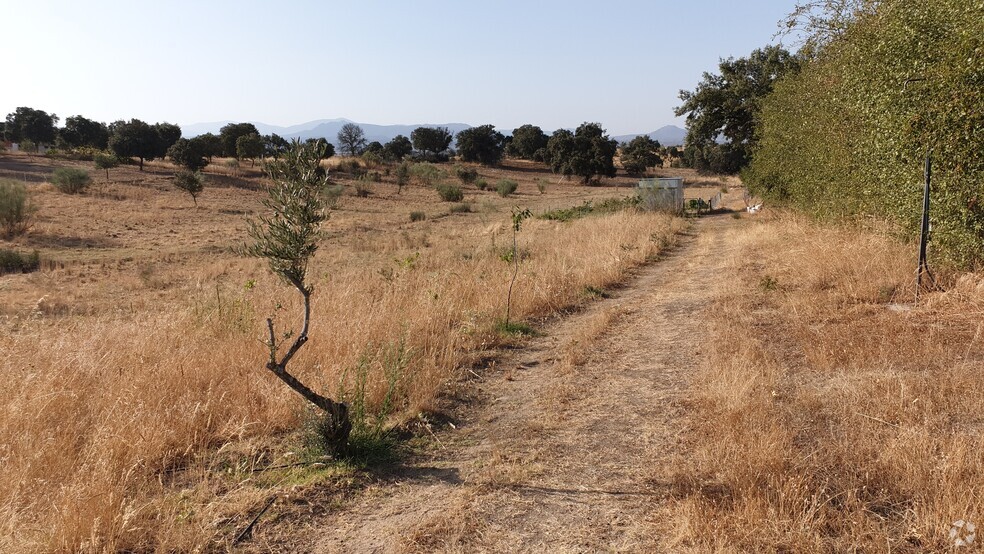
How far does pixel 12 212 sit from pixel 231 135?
41074mm

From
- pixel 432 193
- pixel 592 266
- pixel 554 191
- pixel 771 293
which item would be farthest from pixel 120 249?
pixel 554 191

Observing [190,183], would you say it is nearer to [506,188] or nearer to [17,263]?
[17,263]

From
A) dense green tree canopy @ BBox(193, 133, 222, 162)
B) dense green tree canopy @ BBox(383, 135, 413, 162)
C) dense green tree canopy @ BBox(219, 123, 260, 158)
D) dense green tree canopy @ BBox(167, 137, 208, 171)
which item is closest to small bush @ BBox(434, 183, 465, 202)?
dense green tree canopy @ BBox(167, 137, 208, 171)

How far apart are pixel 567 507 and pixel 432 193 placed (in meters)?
49.4

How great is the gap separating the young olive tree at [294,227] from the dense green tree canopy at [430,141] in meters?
82.2

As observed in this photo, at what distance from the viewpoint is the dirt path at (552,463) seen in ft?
10.4

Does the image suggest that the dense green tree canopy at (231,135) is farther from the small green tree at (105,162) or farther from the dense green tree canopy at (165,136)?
the small green tree at (105,162)

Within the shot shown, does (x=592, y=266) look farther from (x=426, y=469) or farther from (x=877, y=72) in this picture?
(x=426, y=469)

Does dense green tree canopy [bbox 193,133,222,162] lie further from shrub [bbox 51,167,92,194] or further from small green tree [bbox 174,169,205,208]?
shrub [bbox 51,167,92,194]

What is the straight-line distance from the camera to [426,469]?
160 inches

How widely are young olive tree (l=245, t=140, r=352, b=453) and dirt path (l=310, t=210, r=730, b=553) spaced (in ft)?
2.80

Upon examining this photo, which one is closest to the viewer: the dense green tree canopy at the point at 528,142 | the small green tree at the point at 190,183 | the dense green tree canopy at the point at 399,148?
the small green tree at the point at 190,183

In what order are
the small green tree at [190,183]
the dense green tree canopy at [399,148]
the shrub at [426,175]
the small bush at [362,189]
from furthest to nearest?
the dense green tree canopy at [399,148] < the shrub at [426,175] < the small bush at [362,189] < the small green tree at [190,183]

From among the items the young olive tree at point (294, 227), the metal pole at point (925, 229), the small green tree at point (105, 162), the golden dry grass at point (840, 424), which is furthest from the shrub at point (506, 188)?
the young olive tree at point (294, 227)
